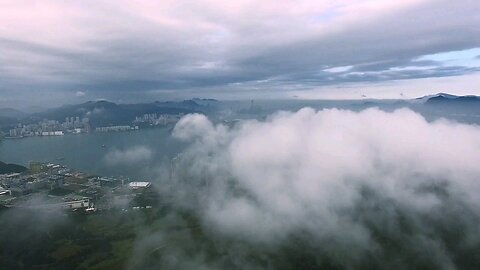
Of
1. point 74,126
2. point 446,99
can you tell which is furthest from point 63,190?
point 446,99

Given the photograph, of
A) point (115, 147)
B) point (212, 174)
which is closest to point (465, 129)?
point (212, 174)

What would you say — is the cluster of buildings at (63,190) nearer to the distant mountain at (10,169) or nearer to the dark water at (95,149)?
the distant mountain at (10,169)

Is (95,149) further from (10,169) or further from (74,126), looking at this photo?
(74,126)

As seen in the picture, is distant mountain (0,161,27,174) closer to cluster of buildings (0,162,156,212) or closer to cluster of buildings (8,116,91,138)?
cluster of buildings (0,162,156,212)


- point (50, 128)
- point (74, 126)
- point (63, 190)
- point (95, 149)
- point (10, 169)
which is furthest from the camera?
point (74, 126)

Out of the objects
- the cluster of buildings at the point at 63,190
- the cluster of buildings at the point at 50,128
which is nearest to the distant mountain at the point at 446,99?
the cluster of buildings at the point at 63,190
